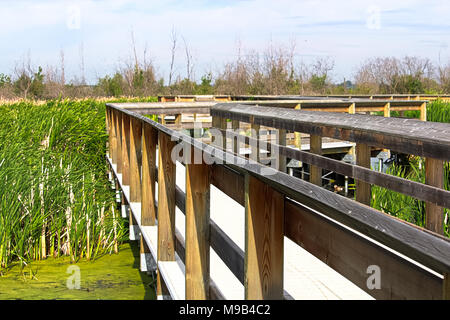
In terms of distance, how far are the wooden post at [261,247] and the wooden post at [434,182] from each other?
1.92 metres

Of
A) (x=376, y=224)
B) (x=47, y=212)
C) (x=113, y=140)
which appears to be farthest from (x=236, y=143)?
(x=376, y=224)

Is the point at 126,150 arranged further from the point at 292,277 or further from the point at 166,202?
the point at 292,277

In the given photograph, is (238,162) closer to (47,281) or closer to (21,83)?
(47,281)

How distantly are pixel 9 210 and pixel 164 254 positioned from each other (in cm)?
250

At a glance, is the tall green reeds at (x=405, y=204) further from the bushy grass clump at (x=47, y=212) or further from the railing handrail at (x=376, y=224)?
the railing handrail at (x=376, y=224)

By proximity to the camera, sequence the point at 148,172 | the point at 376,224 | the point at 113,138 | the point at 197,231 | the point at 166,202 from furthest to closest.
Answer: the point at 113,138, the point at 148,172, the point at 166,202, the point at 197,231, the point at 376,224

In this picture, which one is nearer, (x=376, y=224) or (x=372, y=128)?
(x=376, y=224)

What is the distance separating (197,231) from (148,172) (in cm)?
189

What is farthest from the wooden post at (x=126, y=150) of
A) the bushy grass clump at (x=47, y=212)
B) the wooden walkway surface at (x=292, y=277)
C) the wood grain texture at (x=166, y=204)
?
the wood grain texture at (x=166, y=204)

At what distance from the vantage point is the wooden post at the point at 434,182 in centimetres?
362

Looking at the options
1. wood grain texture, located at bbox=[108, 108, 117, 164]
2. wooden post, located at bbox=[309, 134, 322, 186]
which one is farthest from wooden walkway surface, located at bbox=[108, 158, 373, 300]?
wood grain texture, located at bbox=[108, 108, 117, 164]

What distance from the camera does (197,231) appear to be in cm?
286

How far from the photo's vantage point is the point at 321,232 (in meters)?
1.54

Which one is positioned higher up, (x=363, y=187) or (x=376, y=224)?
(x=376, y=224)
